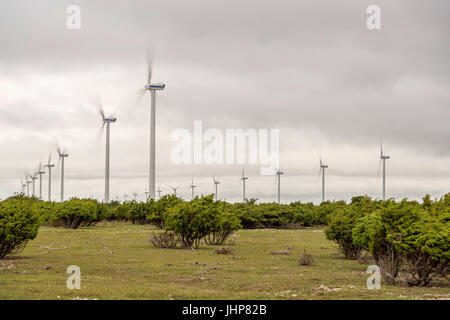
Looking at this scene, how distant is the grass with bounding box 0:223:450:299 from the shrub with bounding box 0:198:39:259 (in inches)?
33.3

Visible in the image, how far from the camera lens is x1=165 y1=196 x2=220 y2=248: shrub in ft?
105

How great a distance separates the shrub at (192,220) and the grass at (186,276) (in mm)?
1582

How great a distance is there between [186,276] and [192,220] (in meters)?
12.1

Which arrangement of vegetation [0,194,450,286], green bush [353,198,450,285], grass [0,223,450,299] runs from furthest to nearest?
vegetation [0,194,450,286], green bush [353,198,450,285], grass [0,223,450,299]

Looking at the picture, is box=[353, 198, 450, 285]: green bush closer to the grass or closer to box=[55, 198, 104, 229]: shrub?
the grass

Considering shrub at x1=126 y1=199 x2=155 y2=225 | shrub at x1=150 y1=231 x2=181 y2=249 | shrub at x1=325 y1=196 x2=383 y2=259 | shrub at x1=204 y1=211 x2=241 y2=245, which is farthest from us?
shrub at x1=126 y1=199 x2=155 y2=225

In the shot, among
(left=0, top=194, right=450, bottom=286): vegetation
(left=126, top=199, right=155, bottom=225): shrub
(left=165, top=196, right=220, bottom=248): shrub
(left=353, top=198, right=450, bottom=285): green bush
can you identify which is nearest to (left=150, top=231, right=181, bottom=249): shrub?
(left=0, top=194, right=450, bottom=286): vegetation

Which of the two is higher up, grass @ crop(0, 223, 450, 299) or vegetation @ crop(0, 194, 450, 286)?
vegetation @ crop(0, 194, 450, 286)

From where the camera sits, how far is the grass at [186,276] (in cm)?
1552

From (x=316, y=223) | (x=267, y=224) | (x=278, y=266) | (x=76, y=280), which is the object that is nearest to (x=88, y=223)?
(x=267, y=224)

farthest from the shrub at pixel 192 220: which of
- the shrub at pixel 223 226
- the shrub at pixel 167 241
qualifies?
the shrub at pixel 167 241

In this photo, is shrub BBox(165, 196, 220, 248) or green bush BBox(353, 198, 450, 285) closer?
green bush BBox(353, 198, 450, 285)
